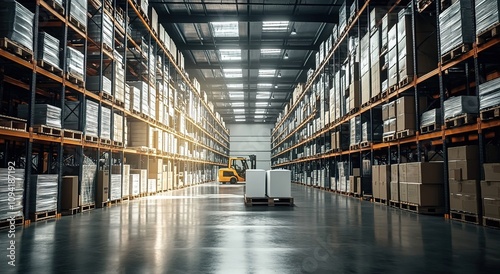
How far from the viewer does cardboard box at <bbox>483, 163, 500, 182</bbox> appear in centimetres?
506

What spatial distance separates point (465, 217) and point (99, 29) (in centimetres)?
895

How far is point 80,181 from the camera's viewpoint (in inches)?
305

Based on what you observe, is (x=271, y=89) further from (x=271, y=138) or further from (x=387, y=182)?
(x=387, y=182)

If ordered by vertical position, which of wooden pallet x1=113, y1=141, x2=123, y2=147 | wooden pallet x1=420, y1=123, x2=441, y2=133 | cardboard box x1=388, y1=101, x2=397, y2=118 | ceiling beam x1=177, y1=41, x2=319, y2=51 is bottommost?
wooden pallet x1=113, y1=141, x2=123, y2=147

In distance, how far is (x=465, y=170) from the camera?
19.1ft

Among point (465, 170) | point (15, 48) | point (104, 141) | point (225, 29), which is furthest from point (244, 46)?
point (465, 170)

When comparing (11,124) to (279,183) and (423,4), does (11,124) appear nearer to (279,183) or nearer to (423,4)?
(279,183)

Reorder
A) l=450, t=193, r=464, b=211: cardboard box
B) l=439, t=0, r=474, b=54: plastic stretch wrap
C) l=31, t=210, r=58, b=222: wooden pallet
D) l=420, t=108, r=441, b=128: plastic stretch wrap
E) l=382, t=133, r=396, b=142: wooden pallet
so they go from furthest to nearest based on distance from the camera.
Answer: l=382, t=133, r=396, b=142: wooden pallet < l=420, t=108, r=441, b=128: plastic stretch wrap < l=31, t=210, r=58, b=222: wooden pallet < l=450, t=193, r=464, b=211: cardboard box < l=439, t=0, r=474, b=54: plastic stretch wrap

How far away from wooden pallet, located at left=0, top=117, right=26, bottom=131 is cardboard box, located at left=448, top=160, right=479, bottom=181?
285 inches

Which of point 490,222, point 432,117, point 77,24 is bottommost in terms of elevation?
point 490,222

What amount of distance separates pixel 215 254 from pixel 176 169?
14.9 m

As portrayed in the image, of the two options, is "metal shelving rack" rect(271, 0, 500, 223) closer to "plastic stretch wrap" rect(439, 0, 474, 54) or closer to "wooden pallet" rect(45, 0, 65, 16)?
"plastic stretch wrap" rect(439, 0, 474, 54)

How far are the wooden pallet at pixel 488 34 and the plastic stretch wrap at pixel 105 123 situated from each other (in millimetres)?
7958

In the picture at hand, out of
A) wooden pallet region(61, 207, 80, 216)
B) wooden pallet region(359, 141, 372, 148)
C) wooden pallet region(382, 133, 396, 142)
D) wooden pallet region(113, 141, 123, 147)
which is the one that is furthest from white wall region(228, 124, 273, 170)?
wooden pallet region(61, 207, 80, 216)
